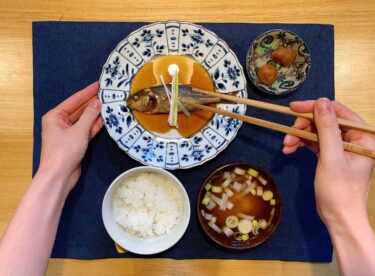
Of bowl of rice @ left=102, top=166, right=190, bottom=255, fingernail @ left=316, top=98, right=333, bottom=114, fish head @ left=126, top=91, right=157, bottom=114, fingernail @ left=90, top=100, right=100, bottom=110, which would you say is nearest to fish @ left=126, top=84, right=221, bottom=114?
fish head @ left=126, top=91, right=157, bottom=114

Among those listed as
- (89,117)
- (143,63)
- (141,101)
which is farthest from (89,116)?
(143,63)

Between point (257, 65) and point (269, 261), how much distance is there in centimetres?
81

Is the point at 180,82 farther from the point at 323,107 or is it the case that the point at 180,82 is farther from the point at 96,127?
the point at 323,107

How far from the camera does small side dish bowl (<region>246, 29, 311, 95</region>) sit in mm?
1437

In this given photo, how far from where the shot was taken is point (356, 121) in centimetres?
128

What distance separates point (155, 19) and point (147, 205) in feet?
2.52

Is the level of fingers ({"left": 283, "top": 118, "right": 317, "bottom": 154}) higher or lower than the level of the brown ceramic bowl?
higher

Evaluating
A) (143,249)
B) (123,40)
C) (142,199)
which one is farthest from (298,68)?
(143,249)

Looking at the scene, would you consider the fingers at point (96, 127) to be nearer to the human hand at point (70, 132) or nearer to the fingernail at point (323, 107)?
the human hand at point (70, 132)

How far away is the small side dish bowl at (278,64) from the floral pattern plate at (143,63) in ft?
0.22

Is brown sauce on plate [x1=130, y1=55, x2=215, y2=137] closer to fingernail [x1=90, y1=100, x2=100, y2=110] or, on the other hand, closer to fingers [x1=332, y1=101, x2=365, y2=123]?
fingernail [x1=90, y1=100, x2=100, y2=110]

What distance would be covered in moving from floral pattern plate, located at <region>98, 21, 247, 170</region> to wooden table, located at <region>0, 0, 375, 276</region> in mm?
118

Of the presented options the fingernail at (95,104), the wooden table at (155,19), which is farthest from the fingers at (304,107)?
the fingernail at (95,104)

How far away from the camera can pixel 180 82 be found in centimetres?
149
